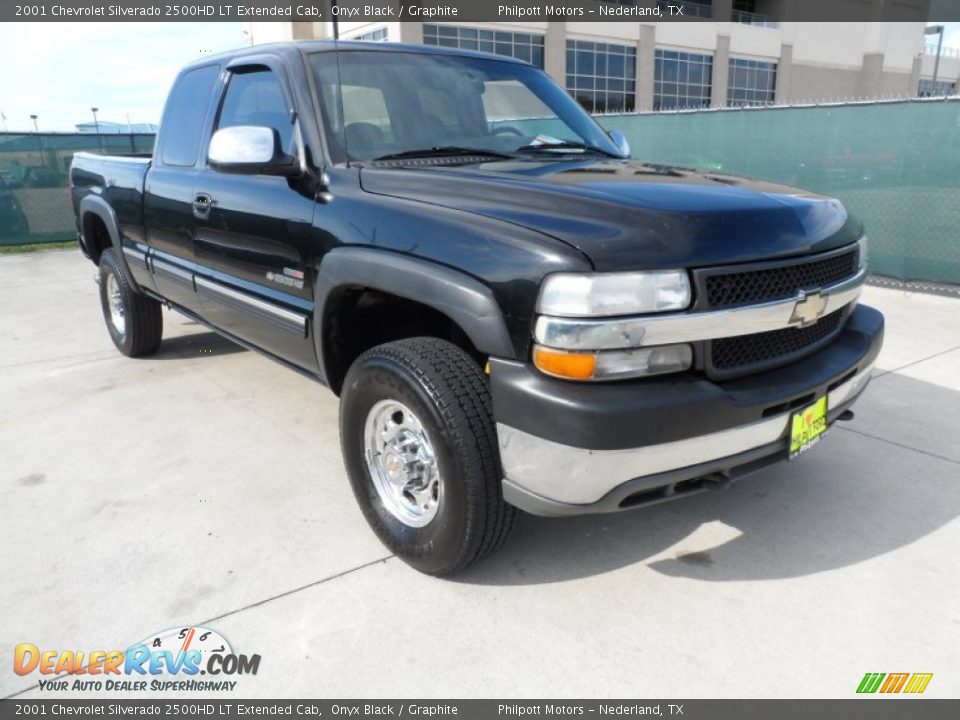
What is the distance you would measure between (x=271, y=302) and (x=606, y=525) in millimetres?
1735

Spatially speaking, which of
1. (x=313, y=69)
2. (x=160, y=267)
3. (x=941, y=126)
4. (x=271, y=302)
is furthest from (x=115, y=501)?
(x=941, y=126)

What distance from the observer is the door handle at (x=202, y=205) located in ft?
11.8

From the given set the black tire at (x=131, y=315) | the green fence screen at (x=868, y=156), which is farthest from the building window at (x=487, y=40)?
the black tire at (x=131, y=315)

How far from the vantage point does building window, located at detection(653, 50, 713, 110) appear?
1506 inches

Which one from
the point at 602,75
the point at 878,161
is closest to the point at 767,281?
the point at 878,161

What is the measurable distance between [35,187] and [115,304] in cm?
901

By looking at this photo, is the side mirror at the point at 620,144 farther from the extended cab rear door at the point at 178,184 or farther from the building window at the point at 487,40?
the building window at the point at 487,40

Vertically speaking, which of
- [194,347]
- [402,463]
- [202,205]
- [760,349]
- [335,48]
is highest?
[335,48]

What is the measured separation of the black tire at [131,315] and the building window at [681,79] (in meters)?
37.1

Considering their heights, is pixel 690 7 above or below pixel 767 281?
above

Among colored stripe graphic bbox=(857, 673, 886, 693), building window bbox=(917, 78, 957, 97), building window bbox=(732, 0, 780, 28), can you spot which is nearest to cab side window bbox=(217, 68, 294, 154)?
colored stripe graphic bbox=(857, 673, 886, 693)

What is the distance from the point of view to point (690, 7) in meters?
39.7

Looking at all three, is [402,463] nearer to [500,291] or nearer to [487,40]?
[500,291]

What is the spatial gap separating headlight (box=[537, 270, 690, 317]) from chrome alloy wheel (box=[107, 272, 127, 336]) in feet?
14.3
